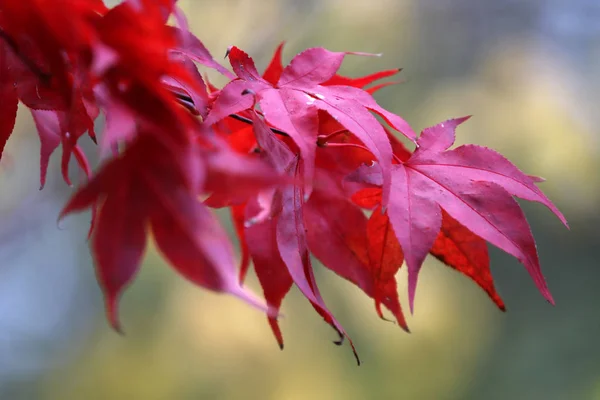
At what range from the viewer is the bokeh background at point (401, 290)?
55.3 inches

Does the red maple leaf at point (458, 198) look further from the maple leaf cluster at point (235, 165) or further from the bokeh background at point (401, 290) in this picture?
the bokeh background at point (401, 290)

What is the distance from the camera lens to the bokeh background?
55.3 inches

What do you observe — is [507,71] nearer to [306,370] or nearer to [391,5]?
[391,5]

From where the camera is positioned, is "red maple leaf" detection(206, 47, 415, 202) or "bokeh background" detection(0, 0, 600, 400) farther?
"bokeh background" detection(0, 0, 600, 400)

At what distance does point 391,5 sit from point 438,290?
2.78 ft

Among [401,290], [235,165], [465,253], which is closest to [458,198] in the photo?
[465,253]

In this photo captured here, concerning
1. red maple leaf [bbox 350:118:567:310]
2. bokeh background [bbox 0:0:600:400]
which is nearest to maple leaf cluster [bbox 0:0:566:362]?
red maple leaf [bbox 350:118:567:310]

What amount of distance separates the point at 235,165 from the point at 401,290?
128 cm

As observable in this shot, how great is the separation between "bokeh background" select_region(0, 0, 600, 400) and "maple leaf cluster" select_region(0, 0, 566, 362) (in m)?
1.01

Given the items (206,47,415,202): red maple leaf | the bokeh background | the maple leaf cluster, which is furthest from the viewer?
the bokeh background

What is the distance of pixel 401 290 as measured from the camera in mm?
1401

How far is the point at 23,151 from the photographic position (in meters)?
1.48

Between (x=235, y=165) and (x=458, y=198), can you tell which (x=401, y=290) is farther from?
(x=235, y=165)

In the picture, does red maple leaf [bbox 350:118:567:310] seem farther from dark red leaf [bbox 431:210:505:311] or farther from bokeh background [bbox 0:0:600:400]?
bokeh background [bbox 0:0:600:400]
